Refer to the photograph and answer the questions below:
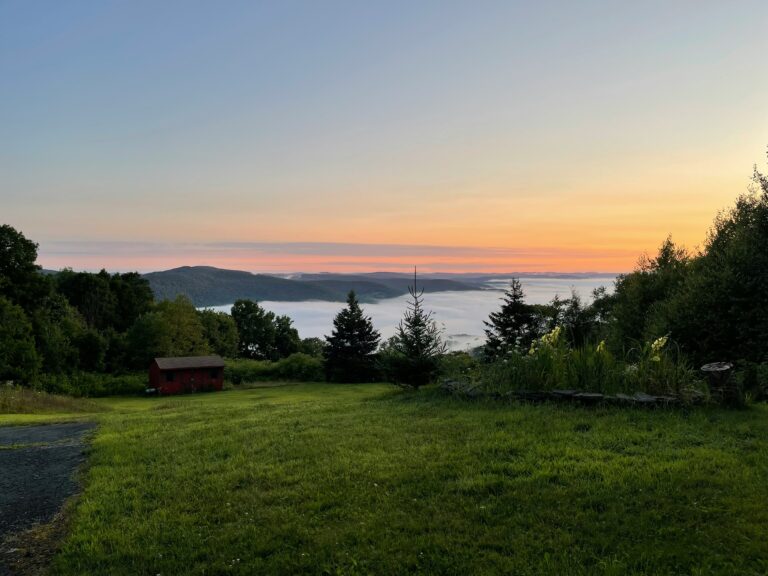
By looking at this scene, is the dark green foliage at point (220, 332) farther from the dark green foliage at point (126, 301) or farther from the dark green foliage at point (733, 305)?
the dark green foliage at point (733, 305)

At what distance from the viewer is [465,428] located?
8.63 meters

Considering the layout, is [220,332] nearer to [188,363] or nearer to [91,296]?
[91,296]

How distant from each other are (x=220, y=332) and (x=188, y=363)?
28647 mm

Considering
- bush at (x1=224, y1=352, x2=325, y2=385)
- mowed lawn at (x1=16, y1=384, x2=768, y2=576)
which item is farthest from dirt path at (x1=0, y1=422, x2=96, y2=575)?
bush at (x1=224, y1=352, x2=325, y2=385)

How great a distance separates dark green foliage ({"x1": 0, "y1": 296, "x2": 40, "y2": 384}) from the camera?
3647 centimetres

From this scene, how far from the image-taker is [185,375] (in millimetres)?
44188

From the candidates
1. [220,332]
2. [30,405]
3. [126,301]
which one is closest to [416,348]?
[30,405]

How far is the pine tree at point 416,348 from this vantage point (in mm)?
15344

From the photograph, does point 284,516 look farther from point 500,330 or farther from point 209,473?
point 500,330

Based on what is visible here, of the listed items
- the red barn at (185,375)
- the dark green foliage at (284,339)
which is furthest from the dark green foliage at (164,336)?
the dark green foliage at (284,339)

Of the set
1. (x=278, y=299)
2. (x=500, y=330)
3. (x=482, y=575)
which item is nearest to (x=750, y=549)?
(x=482, y=575)

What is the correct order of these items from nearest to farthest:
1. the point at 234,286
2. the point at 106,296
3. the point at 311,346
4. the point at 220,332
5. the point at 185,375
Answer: the point at 185,375 → the point at 106,296 → the point at 220,332 → the point at 311,346 → the point at 234,286

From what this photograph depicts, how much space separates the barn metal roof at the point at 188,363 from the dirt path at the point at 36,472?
3346 centimetres

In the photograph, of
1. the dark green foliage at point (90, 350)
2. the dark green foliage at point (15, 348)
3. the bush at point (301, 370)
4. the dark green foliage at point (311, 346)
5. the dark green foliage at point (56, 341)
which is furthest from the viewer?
the dark green foliage at point (311, 346)
